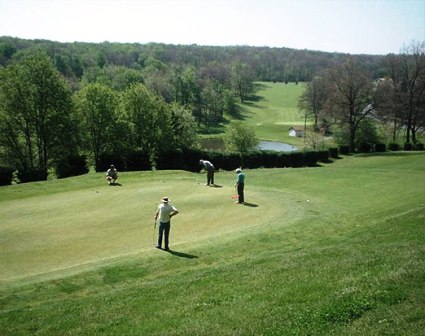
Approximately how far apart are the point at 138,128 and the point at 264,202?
34.8 metres

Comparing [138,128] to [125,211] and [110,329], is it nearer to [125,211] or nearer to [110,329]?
[125,211]

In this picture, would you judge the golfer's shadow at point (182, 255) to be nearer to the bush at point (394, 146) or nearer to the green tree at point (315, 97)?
the bush at point (394, 146)

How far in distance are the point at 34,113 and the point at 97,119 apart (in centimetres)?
810

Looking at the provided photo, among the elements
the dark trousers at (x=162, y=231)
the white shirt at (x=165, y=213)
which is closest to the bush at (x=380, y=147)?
the white shirt at (x=165, y=213)

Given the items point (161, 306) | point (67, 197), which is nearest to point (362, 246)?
point (161, 306)

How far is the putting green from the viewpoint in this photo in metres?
16.9

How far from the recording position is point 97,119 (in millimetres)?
55000

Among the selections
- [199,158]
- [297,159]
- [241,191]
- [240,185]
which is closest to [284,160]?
[297,159]

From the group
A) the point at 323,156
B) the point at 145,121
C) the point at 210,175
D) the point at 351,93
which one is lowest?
the point at 323,156

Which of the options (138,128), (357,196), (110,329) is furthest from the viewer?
(138,128)

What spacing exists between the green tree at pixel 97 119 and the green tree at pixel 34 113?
3013mm

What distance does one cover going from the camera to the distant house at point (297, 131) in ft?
434

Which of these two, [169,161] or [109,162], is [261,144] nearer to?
[169,161]

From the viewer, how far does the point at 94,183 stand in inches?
1337
